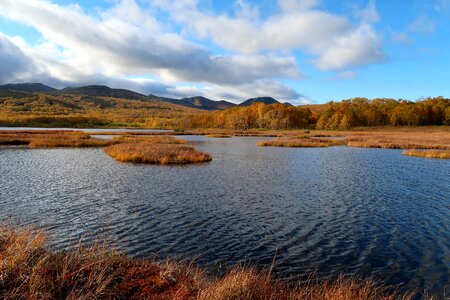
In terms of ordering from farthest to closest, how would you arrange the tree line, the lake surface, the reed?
the tree line → the reed → the lake surface

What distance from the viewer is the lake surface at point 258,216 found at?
520 inches

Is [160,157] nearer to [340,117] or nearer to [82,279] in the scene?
[82,279]

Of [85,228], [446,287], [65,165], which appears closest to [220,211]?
[85,228]

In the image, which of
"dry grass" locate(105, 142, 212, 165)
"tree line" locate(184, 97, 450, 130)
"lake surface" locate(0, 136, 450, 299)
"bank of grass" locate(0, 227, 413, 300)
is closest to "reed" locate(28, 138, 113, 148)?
"dry grass" locate(105, 142, 212, 165)

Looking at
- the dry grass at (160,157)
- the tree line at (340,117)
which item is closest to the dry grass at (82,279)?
the dry grass at (160,157)

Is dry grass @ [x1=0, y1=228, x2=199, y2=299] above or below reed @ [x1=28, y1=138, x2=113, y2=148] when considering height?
above

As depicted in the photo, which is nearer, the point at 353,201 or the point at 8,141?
the point at 353,201

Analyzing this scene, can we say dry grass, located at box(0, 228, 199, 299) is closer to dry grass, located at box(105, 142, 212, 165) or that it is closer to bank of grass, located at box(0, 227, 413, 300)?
bank of grass, located at box(0, 227, 413, 300)

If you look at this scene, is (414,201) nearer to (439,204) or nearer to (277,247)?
(439,204)

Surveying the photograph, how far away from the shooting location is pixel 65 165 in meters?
38.8

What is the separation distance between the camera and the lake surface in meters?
13.2

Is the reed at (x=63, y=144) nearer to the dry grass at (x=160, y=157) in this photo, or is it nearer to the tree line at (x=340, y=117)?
the dry grass at (x=160, y=157)

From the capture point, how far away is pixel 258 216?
19.0 m

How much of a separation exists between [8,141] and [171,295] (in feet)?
244
